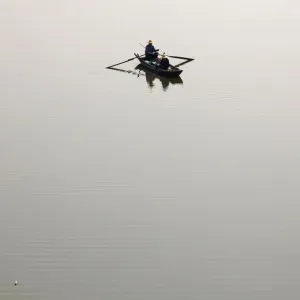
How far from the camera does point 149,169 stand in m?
10.2

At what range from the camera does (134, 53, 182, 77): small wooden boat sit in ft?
46.7

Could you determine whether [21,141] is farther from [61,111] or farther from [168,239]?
[168,239]

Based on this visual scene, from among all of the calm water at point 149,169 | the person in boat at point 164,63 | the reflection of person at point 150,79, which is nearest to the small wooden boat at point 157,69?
the person in boat at point 164,63

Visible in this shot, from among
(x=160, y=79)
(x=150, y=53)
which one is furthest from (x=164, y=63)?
(x=150, y=53)

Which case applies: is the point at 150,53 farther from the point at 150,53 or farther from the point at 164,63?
the point at 164,63

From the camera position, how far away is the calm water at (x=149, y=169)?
754 cm

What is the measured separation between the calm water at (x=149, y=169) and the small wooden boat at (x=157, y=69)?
0.40 meters

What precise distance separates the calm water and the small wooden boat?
0.40m

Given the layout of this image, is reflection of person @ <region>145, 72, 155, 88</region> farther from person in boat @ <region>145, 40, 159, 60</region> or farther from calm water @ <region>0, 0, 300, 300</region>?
person in boat @ <region>145, 40, 159, 60</region>

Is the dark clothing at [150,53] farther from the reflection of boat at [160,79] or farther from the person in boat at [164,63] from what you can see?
the person in boat at [164,63]

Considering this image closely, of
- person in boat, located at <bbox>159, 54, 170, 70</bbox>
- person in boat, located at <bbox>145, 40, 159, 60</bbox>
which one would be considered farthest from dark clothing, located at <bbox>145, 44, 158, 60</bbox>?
person in boat, located at <bbox>159, 54, 170, 70</bbox>

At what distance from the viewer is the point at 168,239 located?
825cm

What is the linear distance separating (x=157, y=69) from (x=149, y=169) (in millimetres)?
5211

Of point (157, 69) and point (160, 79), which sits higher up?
point (157, 69)
